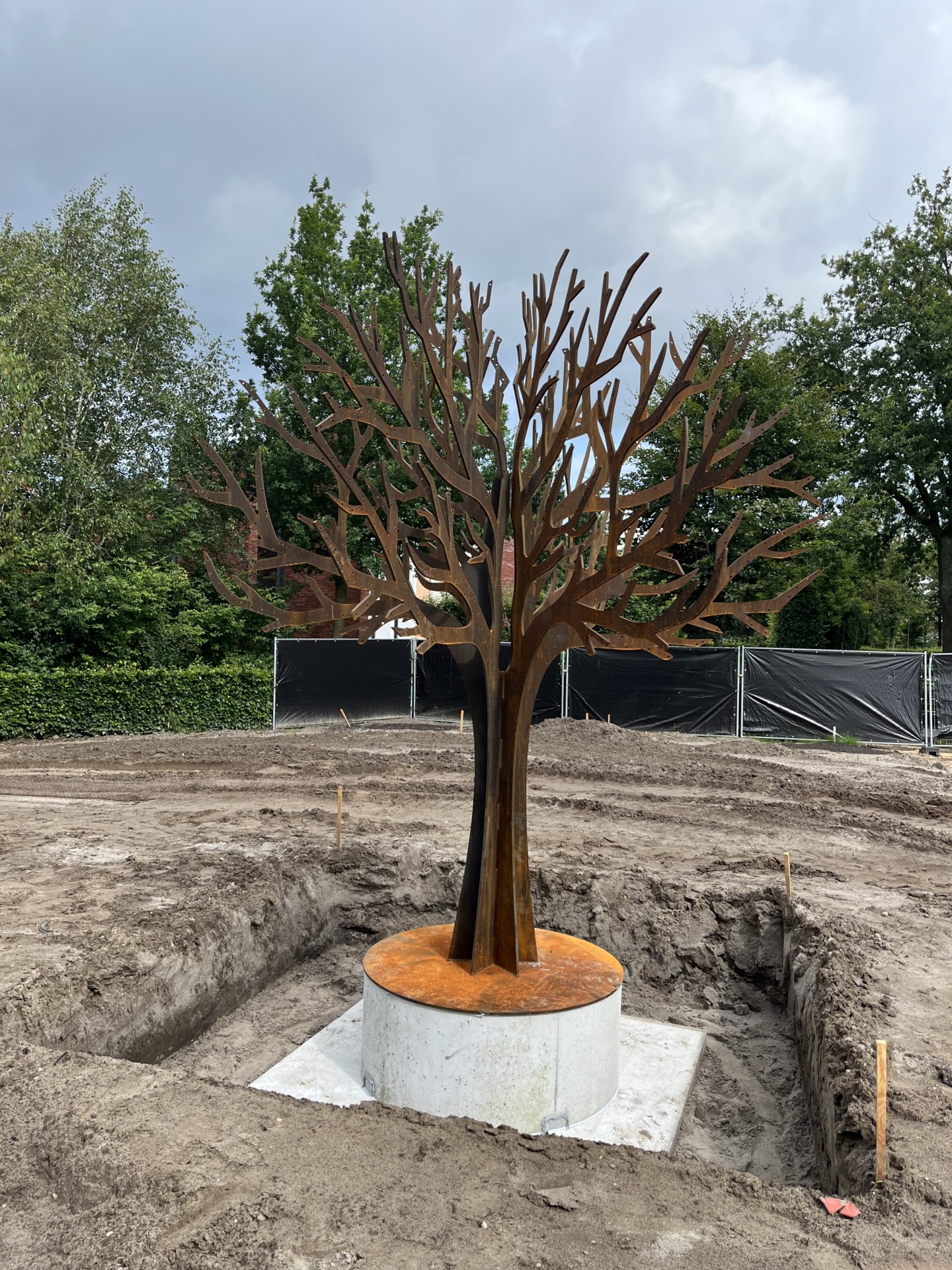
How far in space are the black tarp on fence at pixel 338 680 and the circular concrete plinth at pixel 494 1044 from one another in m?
14.5

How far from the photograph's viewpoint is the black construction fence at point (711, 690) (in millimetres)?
18281

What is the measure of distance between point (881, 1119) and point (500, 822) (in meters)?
2.40

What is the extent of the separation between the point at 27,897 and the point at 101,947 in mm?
1849

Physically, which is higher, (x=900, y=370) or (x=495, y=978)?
(x=900, y=370)

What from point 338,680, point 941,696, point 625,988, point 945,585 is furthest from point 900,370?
point 625,988

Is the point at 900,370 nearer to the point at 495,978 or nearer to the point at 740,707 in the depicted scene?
the point at 740,707

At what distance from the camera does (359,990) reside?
23.4 feet

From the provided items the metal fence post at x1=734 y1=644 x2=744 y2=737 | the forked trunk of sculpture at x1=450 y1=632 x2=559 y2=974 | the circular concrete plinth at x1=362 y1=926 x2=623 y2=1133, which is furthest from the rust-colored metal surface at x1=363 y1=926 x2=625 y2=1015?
the metal fence post at x1=734 y1=644 x2=744 y2=737

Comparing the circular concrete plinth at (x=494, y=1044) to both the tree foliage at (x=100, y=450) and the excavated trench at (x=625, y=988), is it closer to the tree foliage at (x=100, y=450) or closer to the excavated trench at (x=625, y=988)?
the excavated trench at (x=625, y=988)

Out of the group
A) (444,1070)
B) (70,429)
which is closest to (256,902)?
(444,1070)

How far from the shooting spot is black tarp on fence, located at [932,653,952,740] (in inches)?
715

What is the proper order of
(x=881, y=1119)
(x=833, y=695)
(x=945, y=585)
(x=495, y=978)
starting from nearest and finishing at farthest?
(x=881, y=1119) < (x=495, y=978) < (x=833, y=695) < (x=945, y=585)

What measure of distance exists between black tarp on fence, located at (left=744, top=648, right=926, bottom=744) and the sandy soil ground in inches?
181

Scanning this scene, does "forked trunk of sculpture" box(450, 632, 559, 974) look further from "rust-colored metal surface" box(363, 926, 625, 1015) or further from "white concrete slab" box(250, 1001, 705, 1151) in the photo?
"white concrete slab" box(250, 1001, 705, 1151)
